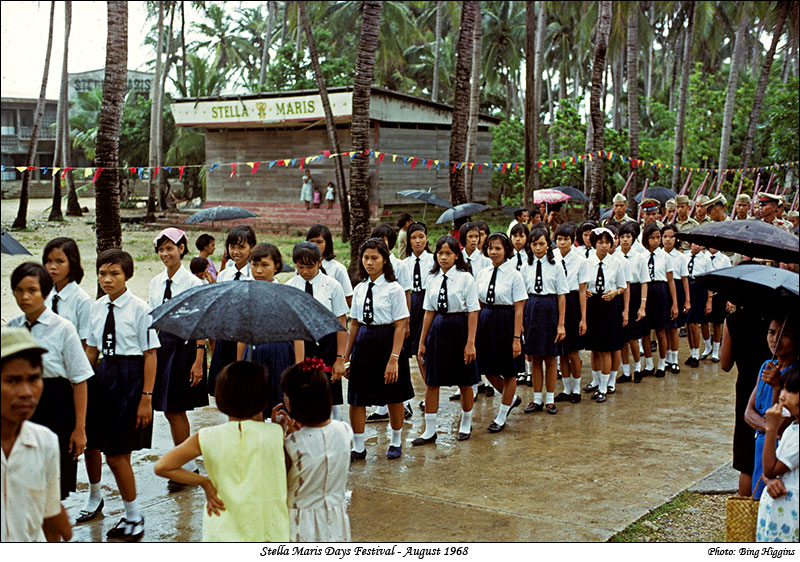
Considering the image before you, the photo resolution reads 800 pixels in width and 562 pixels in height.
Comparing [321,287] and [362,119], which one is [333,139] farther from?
[321,287]

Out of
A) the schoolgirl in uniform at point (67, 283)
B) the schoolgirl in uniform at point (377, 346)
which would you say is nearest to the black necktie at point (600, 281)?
the schoolgirl in uniform at point (377, 346)

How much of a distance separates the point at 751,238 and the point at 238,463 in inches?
116

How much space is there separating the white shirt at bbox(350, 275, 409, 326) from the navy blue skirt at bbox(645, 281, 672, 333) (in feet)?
14.1

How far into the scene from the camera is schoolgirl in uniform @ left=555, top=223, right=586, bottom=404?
27.1 ft

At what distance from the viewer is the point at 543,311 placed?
26.8ft

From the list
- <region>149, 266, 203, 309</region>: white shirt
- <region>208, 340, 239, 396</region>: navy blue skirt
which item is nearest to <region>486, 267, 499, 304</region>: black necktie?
<region>208, 340, 239, 396</region>: navy blue skirt

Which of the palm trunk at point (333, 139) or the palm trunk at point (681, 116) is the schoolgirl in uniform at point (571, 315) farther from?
the palm trunk at point (681, 116)

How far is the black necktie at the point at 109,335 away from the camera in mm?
5016

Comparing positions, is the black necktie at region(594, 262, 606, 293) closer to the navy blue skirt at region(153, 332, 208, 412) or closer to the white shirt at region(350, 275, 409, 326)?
the white shirt at region(350, 275, 409, 326)

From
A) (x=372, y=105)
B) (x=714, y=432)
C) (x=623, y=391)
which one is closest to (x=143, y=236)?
(x=372, y=105)

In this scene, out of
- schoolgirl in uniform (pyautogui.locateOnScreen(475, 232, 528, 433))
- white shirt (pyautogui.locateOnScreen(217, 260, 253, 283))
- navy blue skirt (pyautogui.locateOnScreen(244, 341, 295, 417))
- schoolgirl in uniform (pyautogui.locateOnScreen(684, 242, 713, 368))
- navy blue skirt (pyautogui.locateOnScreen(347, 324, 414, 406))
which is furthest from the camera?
schoolgirl in uniform (pyautogui.locateOnScreen(684, 242, 713, 368))

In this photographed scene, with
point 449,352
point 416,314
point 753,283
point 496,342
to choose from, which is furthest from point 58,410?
point 416,314

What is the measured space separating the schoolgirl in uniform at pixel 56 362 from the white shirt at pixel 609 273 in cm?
571

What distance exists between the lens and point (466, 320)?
704 centimetres
